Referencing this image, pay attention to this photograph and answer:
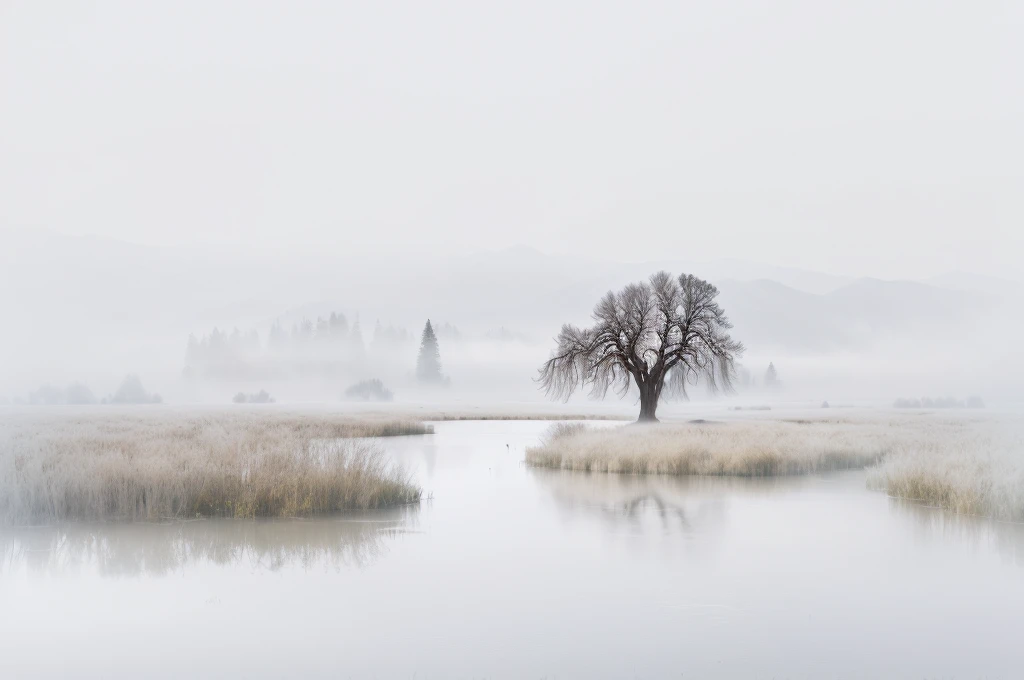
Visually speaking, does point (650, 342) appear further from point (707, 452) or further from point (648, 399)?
point (707, 452)

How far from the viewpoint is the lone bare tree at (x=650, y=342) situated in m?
38.5

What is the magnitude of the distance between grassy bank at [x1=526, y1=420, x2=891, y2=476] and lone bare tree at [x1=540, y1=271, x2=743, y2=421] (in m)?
8.55

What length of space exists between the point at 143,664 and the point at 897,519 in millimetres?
13051

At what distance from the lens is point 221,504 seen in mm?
Result: 14023

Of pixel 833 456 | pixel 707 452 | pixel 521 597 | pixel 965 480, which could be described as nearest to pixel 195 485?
pixel 521 597

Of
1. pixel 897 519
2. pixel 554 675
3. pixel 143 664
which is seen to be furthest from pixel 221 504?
pixel 897 519

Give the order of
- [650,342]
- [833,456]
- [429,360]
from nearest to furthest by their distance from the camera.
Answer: [833,456], [650,342], [429,360]

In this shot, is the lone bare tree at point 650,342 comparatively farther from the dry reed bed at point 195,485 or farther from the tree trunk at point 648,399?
the dry reed bed at point 195,485

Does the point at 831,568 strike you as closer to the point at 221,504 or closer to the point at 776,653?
the point at 776,653

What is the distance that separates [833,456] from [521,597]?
18.8 metres

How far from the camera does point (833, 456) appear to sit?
2528 centimetres

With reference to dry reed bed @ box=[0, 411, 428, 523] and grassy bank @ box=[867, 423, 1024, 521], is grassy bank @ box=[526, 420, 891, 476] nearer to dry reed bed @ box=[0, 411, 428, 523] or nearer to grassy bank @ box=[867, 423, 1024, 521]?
grassy bank @ box=[867, 423, 1024, 521]

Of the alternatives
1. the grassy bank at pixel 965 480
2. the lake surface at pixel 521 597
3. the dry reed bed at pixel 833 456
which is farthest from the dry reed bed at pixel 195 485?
the grassy bank at pixel 965 480

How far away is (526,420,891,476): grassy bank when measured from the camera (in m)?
23.2
